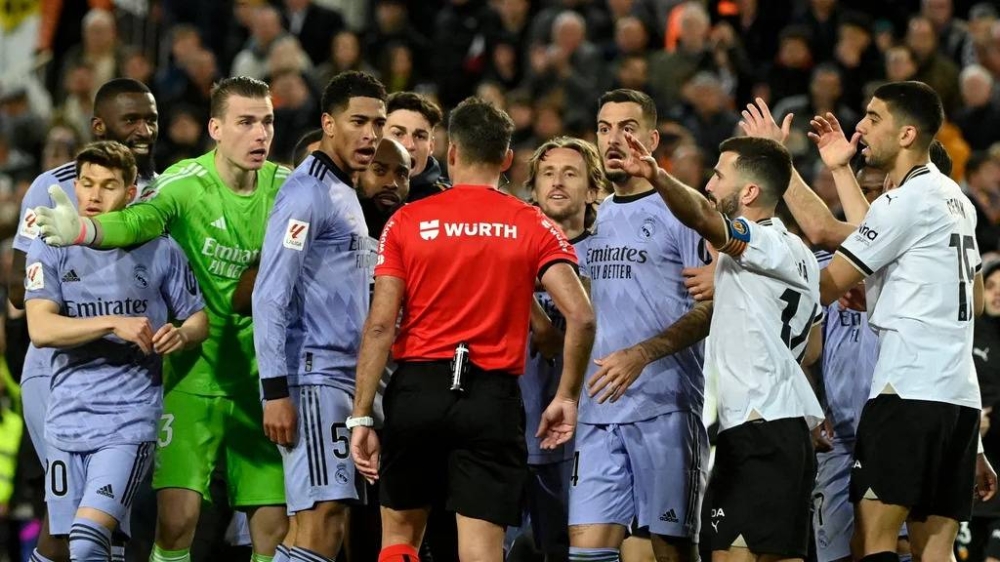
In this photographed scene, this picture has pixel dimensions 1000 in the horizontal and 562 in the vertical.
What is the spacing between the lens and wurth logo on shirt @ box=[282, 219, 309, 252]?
24.3ft

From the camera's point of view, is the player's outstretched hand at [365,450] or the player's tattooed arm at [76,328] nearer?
the player's outstretched hand at [365,450]

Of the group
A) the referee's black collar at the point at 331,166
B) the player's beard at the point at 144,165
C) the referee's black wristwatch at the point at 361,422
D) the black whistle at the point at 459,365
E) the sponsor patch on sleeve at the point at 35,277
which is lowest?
the referee's black wristwatch at the point at 361,422

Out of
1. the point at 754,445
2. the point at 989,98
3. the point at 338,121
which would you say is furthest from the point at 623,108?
the point at 989,98

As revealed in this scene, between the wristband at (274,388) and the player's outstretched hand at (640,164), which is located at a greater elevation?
the player's outstretched hand at (640,164)

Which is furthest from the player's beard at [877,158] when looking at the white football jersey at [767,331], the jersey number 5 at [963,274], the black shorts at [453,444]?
the black shorts at [453,444]

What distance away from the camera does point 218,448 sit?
26.2 ft

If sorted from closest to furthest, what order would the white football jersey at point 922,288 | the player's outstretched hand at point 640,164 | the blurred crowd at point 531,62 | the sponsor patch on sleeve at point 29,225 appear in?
1. the player's outstretched hand at point 640,164
2. the white football jersey at point 922,288
3. the sponsor patch on sleeve at point 29,225
4. the blurred crowd at point 531,62

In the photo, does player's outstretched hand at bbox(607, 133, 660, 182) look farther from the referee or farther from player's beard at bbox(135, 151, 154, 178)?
player's beard at bbox(135, 151, 154, 178)

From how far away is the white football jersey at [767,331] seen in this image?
275 inches

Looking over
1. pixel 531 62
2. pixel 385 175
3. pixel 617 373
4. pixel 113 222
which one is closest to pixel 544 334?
pixel 617 373

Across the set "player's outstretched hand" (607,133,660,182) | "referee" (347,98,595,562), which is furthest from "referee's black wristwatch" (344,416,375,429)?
"player's outstretched hand" (607,133,660,182)

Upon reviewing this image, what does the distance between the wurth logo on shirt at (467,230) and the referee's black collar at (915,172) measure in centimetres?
201

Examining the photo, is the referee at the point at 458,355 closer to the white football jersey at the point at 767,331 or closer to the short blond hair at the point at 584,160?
the white football jersey at the point at 767,331

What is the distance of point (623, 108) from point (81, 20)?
39.5ft
